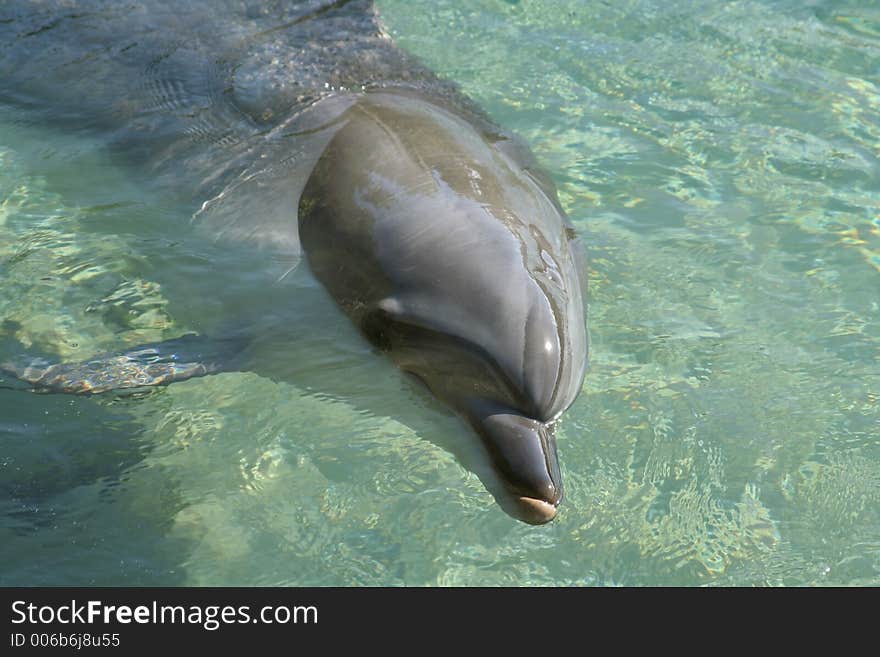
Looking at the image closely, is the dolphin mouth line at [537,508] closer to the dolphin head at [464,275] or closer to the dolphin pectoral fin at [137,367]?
the dolphin head at [464,275]

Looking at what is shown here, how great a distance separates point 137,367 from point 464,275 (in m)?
2.00

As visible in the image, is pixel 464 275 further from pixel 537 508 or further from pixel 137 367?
pixel 137 367

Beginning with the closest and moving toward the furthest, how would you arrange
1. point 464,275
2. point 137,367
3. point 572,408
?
point 464,275 → point 137,367 → point 572,408

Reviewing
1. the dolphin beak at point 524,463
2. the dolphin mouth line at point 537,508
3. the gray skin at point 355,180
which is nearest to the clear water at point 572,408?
the gray skin at point 355,180

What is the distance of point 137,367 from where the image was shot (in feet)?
18.5

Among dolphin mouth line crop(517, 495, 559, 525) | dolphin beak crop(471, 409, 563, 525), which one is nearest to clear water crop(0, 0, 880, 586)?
dolphin beak crop(471, 409, 563, 525)

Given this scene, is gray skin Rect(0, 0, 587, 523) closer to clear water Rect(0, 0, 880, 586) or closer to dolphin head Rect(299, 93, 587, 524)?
dolphin head Rect(299, 93, 587, 524)

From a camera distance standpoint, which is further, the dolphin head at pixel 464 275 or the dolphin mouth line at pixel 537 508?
the dolphin head at pixel 464 275

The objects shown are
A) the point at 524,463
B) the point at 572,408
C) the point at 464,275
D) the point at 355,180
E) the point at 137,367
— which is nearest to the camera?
the point at 524,463

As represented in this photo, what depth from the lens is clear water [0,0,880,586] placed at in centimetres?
534

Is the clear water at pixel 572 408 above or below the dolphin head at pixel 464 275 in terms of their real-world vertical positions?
below

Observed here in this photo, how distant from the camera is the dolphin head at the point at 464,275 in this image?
14.1ft

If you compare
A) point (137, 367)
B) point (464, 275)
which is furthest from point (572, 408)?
point (137, 367)
